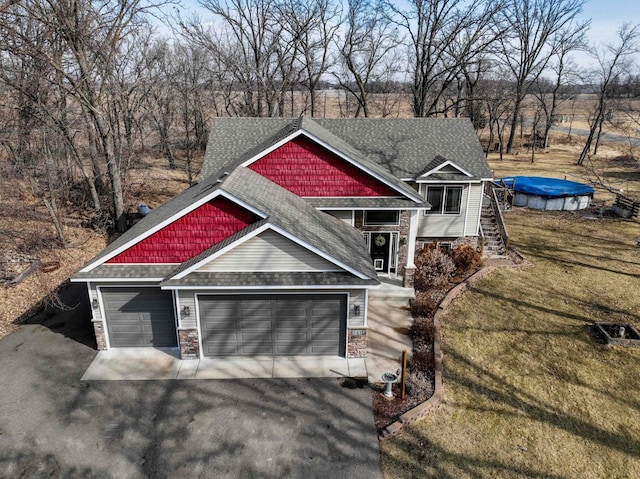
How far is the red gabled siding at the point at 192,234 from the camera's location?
12.3m

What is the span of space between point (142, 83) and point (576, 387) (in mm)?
37484

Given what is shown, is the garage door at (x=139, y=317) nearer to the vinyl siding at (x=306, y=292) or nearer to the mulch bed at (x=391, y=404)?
the vinyl siding at (x=306, y=292)

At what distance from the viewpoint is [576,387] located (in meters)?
11.7

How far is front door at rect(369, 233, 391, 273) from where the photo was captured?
18.1m

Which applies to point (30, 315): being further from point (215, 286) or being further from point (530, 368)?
point (530, 368)

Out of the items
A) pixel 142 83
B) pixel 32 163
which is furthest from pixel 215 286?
pixel 142 83

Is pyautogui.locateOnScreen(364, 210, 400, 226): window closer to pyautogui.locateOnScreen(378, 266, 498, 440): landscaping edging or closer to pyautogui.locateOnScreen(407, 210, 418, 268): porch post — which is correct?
pyautogui.locateOnScreen(407, 210, 418, 268): porch post

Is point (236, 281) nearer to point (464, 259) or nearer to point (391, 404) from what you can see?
point (391, 404)

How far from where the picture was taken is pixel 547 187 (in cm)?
2941

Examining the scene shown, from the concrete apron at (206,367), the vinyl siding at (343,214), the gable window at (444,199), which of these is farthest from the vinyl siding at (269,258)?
the gable window at (444,199)

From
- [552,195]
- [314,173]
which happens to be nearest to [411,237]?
[314,173]

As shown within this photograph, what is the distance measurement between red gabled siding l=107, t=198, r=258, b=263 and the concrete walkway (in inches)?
223

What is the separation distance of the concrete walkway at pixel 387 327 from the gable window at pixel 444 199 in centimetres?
454

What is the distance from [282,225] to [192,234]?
9.19 ft
